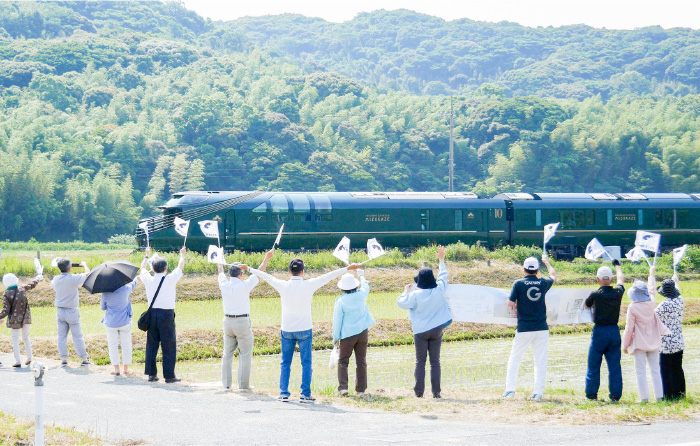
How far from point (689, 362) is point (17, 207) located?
52658mm

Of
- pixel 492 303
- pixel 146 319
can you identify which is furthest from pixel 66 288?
pixel 492 303

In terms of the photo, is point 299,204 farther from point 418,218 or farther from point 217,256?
point 217,256

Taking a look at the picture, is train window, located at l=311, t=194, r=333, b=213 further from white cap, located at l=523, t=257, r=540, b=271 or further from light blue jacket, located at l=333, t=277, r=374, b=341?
white cap, located at l=523, t=257, r=540, b=271

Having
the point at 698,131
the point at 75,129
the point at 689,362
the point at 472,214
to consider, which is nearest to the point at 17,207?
the point at 75,129

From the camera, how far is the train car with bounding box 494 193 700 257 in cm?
3509

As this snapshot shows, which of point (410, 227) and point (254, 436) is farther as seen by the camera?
point (410, 227)

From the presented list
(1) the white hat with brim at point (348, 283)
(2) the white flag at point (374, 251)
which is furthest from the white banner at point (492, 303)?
(1) the white hat with brim at point (348, 283)

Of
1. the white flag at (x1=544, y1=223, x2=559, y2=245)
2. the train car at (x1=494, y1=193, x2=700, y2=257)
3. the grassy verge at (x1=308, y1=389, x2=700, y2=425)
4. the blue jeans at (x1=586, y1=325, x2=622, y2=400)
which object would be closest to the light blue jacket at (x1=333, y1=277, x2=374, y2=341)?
the grassy verge at (x1=308, y1=389, x2=700, y2=425)

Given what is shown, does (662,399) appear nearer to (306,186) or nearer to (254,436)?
(254,436)

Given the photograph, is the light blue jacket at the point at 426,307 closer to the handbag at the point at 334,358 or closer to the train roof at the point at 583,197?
the handbag at the point at 334,358

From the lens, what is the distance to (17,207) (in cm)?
5847

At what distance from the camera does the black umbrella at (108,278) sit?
1198cm

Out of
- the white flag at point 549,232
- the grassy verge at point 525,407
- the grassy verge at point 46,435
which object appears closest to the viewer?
the grassy verge at point 46,435

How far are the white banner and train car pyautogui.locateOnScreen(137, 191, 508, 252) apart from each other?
1930 centimetres
